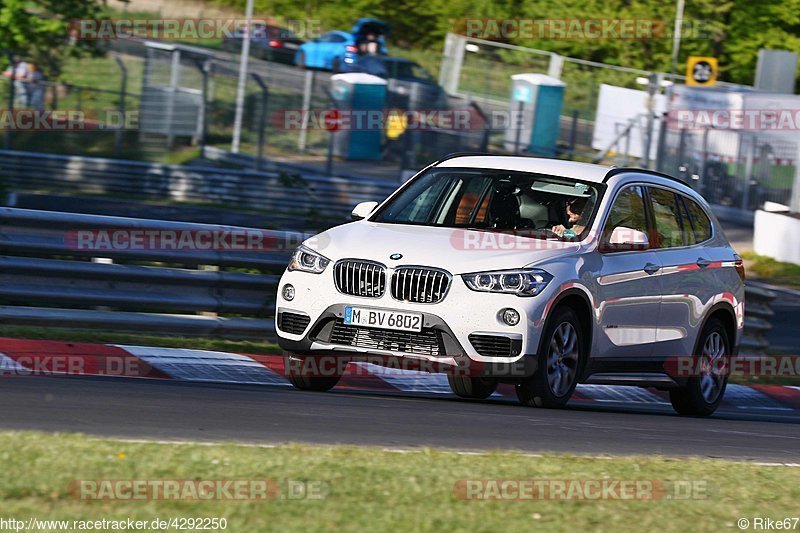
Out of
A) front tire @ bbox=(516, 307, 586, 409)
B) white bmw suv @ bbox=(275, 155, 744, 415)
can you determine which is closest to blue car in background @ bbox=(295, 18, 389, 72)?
white bmw suv @ bbox=(275, 155, 744, 415)

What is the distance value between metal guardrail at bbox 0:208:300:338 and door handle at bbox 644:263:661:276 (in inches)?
121

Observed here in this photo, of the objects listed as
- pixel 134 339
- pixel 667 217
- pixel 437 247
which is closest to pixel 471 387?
pixel 437 247

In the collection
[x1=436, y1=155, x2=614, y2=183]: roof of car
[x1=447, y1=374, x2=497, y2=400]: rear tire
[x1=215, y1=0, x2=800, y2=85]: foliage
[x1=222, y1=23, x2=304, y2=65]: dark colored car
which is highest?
[x1=215, y1=0, x2=800, y2=85]: foliage

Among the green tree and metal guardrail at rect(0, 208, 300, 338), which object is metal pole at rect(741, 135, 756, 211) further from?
metal guardrail at rect(0, 208, 300, 338)

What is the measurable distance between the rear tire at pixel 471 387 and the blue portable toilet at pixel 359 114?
19.1m

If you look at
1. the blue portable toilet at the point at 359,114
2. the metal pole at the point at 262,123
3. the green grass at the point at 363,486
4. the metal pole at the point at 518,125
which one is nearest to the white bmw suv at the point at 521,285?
the green grass at the point at 363,486

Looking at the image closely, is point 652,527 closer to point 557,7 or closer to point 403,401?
point 403,401

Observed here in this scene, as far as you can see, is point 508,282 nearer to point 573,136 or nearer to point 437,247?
point 437,247

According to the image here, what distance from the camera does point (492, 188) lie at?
9922 millimetres

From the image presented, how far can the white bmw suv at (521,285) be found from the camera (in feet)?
28.6

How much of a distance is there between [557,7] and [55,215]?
53418 mm

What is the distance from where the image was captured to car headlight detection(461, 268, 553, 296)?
8688 millimetres

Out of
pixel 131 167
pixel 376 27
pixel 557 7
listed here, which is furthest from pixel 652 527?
pixel 557 7

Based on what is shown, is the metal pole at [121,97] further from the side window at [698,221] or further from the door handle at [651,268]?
the door handle at [651,268]
